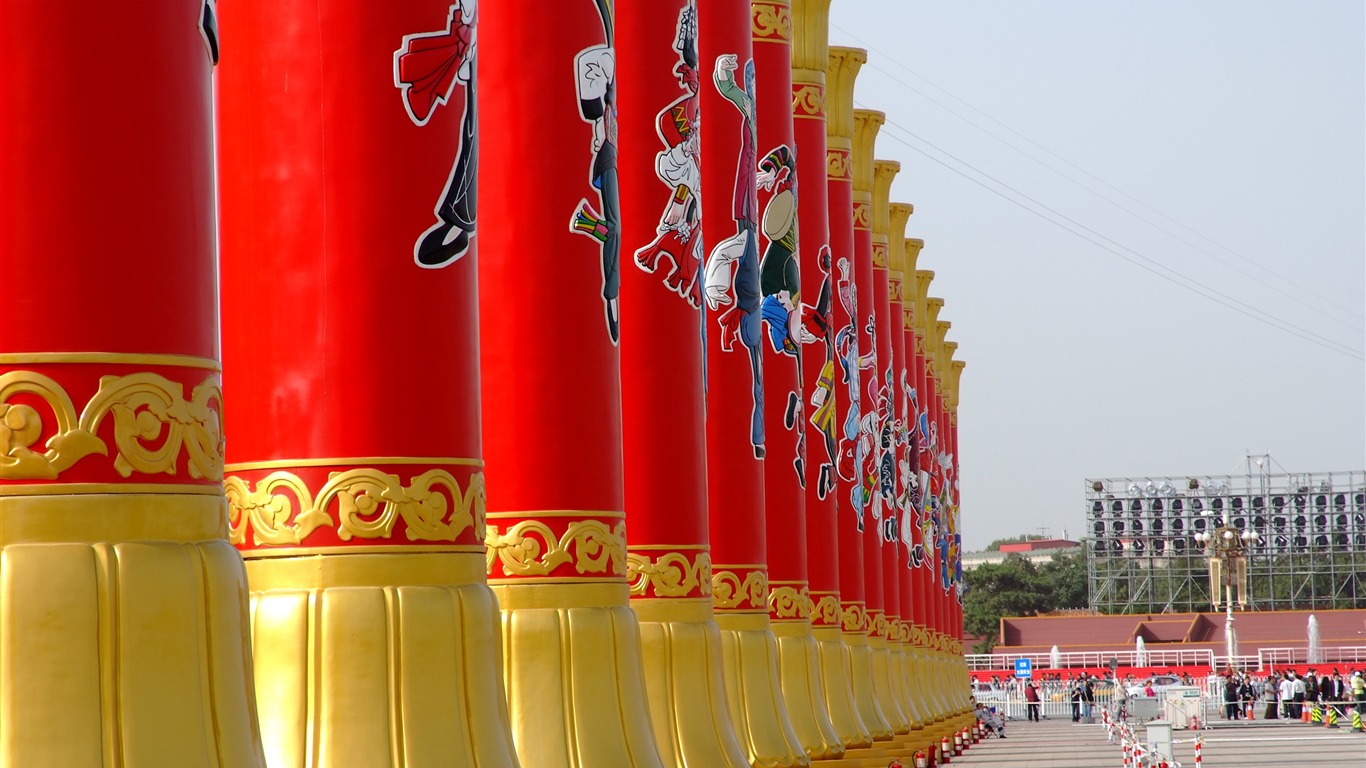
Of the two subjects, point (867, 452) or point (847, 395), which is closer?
point (847, 395)

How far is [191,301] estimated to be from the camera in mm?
4988

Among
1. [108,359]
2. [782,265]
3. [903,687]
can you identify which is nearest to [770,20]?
[782,265]

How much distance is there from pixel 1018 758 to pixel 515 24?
94.5ft

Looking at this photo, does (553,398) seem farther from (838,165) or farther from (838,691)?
(838,165)

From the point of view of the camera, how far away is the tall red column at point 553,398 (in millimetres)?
9320

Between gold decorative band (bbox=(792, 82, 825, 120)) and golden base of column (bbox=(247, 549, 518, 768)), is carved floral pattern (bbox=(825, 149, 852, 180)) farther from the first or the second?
golden base of column (bbox=(247, 549, 518, 768))

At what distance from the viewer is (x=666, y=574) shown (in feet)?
40.6

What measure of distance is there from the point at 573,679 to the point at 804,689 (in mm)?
9010

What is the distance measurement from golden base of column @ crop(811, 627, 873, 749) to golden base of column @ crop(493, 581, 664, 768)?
10.9 metres

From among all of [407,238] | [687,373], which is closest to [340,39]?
[407,238]

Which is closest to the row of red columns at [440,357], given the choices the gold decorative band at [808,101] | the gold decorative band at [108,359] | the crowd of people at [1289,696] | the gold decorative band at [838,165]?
the gold decorative band at [108,359]

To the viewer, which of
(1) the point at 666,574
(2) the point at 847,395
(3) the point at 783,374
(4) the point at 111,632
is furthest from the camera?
(2) the point at 847,395

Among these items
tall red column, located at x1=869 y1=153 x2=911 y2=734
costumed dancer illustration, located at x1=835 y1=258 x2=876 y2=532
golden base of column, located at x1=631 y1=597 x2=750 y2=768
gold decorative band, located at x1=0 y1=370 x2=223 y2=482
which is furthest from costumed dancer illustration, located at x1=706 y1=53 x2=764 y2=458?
gold decorative band, located at x1=0 y1=370 x2=223 y2=482

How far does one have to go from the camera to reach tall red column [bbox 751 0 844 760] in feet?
60.0
